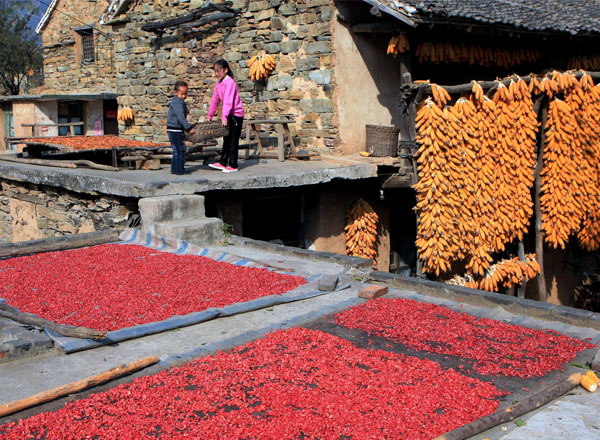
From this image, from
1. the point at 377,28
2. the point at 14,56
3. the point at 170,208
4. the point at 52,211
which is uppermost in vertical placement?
the point at 14,56

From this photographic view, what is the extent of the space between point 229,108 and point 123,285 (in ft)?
12.9

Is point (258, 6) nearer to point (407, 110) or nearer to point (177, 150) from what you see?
point (407, 110)

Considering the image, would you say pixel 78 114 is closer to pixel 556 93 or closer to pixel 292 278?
pixel 556 93

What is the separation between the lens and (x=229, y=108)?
8.88 meters

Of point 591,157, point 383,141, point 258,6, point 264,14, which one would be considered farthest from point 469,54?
point 258,6

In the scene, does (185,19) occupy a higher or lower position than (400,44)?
higher

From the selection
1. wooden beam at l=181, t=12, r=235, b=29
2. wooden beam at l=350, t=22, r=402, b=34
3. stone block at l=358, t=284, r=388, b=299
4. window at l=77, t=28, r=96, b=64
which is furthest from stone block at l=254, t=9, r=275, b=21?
window at l=77, t=28, r=96, b=64

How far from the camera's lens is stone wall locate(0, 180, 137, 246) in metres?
7.96

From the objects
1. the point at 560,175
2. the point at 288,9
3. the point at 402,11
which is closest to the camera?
the point at 402,11

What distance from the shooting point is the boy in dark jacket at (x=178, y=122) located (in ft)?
27.2

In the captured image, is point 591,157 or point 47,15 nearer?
point 591,157

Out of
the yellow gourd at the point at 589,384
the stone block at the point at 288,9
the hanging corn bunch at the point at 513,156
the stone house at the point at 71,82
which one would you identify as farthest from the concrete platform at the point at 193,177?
the stone house at the point at 71,82

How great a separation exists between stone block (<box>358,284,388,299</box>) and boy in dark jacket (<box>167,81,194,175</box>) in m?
3.89

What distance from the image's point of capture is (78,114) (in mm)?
21547
